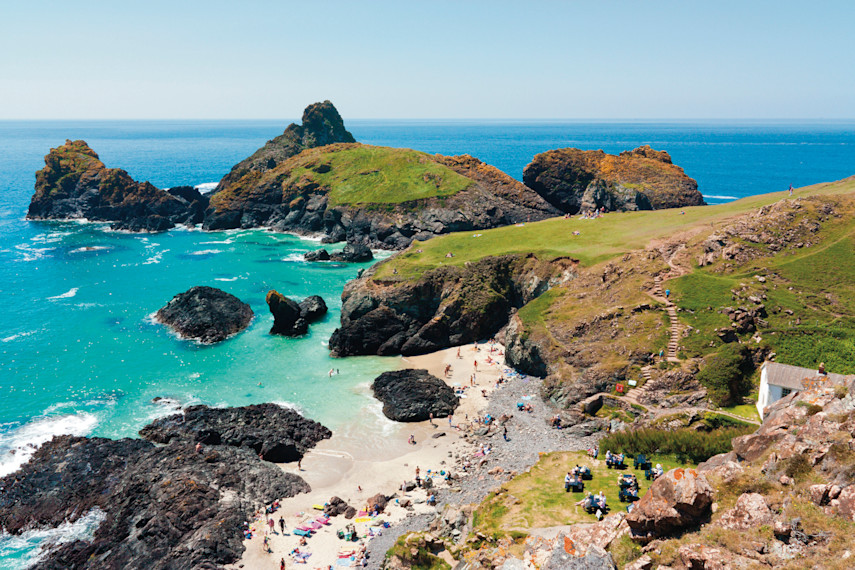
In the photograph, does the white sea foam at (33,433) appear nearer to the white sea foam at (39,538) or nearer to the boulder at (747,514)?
the white sea foam at (39,538)

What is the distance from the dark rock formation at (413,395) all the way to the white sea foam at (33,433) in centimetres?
2618

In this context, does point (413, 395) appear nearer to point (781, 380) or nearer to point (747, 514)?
point (781, 380)

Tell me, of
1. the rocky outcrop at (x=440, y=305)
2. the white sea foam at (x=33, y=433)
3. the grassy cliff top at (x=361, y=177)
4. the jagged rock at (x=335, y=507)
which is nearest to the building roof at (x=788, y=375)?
the rocky outcrop at (x=440, y=305)

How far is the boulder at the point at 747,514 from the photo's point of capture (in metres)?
15.3

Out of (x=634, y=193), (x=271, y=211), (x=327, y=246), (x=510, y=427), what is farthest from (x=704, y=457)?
(x=271, y=211)

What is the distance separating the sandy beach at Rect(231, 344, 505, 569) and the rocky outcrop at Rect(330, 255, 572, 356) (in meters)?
7.51

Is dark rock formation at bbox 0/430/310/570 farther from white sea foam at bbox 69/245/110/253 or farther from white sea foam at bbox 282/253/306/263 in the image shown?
white sea foam at bbox 69/245/110/253

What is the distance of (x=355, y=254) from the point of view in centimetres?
9375

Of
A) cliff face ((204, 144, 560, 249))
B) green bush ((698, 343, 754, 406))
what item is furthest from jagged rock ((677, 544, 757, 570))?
A: cliff face ((204, 144, 560, 249))

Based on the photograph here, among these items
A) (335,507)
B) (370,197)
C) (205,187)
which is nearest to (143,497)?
(335,507)

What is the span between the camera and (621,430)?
37.0 m

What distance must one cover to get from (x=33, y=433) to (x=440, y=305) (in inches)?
1624

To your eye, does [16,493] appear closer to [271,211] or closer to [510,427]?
[510,427]

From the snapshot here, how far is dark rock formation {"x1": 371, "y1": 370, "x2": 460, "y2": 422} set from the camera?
45.0m
